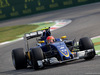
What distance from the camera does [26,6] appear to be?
36.7 m

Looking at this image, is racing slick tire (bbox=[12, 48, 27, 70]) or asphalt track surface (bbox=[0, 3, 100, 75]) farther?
racing slick tire (bbox=[12, 48, 27, 70])

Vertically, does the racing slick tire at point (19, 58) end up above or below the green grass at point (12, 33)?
above

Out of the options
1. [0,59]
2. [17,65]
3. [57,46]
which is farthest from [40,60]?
[0,59]

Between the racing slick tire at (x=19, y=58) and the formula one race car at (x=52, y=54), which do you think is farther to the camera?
the racing slick tire at (x=19, y=58)

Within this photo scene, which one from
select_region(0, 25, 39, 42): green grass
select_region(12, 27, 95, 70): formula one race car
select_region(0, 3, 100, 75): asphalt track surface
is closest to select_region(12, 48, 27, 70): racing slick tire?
select_region(12, 27, 95, 70): formula one race car

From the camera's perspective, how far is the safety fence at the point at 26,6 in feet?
119

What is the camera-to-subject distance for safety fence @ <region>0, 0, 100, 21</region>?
119 ft

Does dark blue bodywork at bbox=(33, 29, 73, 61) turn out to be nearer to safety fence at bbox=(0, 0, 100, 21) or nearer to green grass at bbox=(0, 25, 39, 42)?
green grass at bbox=(0, 25, 39, 42)

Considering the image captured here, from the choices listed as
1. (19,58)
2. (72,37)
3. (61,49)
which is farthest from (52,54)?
(72,37)

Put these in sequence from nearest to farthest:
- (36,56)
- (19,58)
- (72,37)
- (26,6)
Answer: (36,56), (19,58), (72,37), (26,6)

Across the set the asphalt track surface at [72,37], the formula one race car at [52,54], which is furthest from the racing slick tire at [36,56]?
the asphalt track surface at [72,37]

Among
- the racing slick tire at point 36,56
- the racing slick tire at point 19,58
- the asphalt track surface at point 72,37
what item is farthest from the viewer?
the racing slick tire at point 19,58

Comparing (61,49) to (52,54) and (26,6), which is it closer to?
(52,54)

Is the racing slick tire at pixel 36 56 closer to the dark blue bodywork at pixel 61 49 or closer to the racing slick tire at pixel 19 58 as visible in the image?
the dark blue bodywork at pixel 61 49
